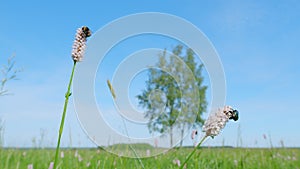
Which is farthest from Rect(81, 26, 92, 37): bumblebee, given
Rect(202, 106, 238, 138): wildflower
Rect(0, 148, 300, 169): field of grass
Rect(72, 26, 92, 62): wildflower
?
Rect(0, 148, 300, 169): field of grass

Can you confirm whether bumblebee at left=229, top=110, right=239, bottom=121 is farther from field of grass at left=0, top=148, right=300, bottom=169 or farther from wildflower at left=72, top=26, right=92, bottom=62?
field of grass at left=0, top=148, right=300, bottom=169

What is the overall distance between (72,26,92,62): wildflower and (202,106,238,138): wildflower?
1.59ft

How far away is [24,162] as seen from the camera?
387cm

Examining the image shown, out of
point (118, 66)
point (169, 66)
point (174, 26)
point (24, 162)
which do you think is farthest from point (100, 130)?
point (169, 66)

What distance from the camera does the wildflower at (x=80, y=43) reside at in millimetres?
1105

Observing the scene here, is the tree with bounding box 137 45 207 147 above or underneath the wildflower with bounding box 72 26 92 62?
above

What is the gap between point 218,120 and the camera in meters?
1.05

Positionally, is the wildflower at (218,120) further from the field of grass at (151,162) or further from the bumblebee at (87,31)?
the field of grass at (151,162)

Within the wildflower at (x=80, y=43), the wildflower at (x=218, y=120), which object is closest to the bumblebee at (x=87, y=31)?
the wildflower at (x=80, y=43)

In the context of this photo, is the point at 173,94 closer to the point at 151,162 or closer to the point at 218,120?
the point at 151,162

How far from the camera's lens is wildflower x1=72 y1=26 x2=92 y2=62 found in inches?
43.5

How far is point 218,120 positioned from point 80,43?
54 cm

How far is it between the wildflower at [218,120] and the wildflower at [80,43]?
0.48 m

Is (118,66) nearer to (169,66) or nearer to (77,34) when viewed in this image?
(77,34)
